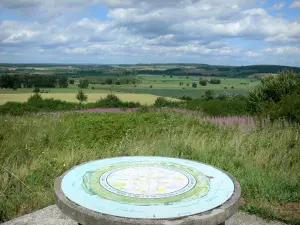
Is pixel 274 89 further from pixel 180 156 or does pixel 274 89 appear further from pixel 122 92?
pixel 122 92

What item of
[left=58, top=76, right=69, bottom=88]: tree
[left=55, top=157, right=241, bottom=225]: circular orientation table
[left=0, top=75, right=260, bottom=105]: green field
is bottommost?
[left=0, top=75, right=260, bottom=105]: green field

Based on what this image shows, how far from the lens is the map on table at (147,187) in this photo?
9.31 feet

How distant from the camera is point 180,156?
282 inches

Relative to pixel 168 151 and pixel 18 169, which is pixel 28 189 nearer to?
pixel 18 169

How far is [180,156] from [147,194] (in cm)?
412

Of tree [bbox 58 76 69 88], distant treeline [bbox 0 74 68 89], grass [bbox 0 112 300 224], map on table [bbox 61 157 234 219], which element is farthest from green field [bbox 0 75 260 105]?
map on table [bbox 61 157 234 219]

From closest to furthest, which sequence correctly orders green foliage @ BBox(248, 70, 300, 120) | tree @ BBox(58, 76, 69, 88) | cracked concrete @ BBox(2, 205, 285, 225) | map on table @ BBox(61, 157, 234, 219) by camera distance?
map on table @ BBox(61, 157, 234, 219) < cracked concrete @ BBox(2, 205, 285, 225) < green foliage @ BBox(248, 70, 300, 120) < tree @ BBox(58, 76, 69, 88)

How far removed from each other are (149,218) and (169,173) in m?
1.16

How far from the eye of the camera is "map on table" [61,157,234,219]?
284 centimetres

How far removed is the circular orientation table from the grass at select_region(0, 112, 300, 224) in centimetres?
181

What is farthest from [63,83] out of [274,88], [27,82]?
[274,88]

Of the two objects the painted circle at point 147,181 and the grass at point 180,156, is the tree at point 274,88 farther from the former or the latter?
the painted circle at point 147,181

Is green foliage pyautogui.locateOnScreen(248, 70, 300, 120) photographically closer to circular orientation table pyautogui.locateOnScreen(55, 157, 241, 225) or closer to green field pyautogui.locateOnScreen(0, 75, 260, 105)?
green field pyautogui.locateOnScreen(0, 75, 260, 105)

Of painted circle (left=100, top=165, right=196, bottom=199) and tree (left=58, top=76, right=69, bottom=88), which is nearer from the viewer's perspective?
painted circle (left=100, top=165, right=196, bottom=199)
